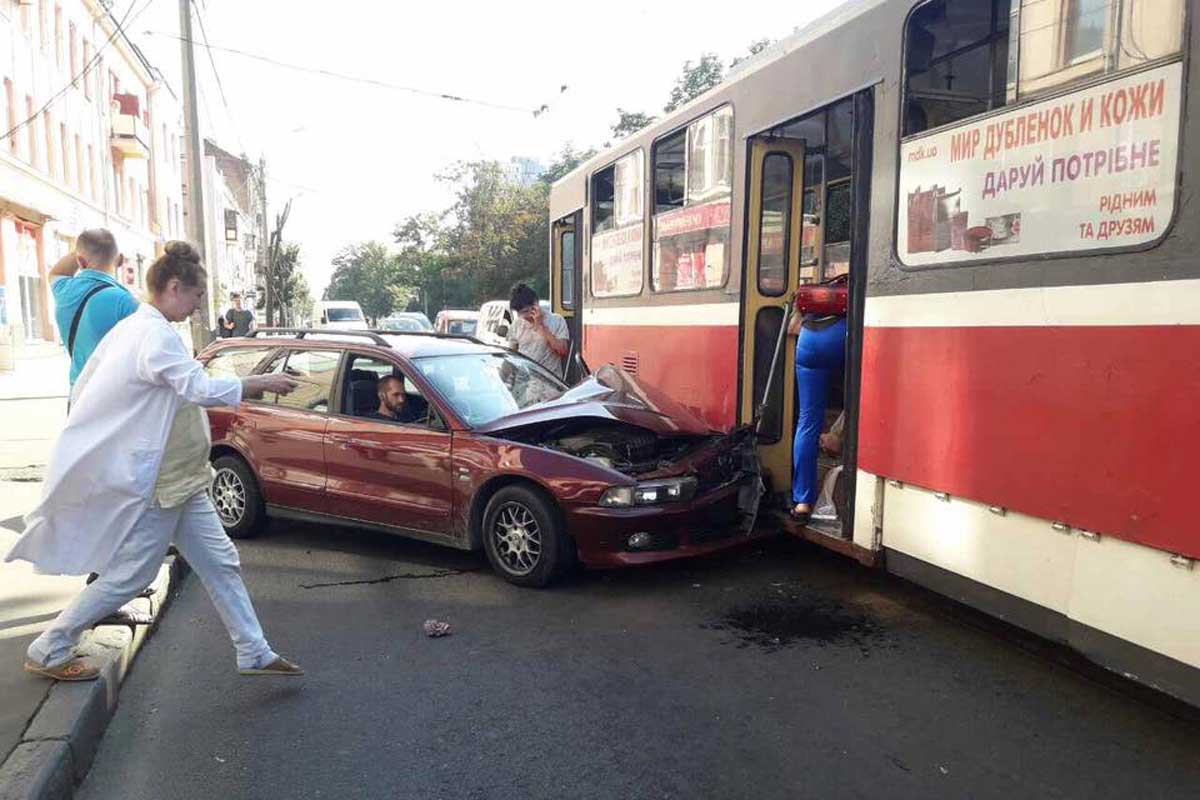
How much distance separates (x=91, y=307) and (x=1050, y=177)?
15.8 ft

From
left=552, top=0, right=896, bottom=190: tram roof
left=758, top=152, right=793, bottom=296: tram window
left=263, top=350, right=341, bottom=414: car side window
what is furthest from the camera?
left=263, top=350, right=341, bottom=414: car side window

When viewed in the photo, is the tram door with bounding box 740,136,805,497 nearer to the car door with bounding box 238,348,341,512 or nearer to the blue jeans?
the blue jeans

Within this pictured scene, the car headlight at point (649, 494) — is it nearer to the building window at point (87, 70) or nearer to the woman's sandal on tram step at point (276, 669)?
the woman's sandal on tram step at point (276, 669)

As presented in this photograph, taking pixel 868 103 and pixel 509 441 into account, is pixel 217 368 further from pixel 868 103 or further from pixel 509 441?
pixel 868 103

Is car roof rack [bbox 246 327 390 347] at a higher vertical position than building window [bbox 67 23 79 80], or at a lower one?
lower

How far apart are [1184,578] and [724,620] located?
7.88 ft

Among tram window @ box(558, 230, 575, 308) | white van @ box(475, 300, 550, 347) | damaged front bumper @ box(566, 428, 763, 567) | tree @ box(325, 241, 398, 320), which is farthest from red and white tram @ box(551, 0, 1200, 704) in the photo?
tree @ box(325, 241, 398, 320)

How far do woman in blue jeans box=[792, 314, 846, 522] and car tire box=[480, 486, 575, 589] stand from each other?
62.2 inches

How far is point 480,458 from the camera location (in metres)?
5.55

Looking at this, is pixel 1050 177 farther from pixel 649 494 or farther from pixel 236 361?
pixel 236 361

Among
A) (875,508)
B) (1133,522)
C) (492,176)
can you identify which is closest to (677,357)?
(875,508)

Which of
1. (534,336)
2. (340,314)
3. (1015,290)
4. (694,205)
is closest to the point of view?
(1015,290)

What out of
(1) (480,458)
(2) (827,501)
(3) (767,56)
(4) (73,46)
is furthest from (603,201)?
(4) (73,46)

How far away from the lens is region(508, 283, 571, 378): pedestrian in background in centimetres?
843
